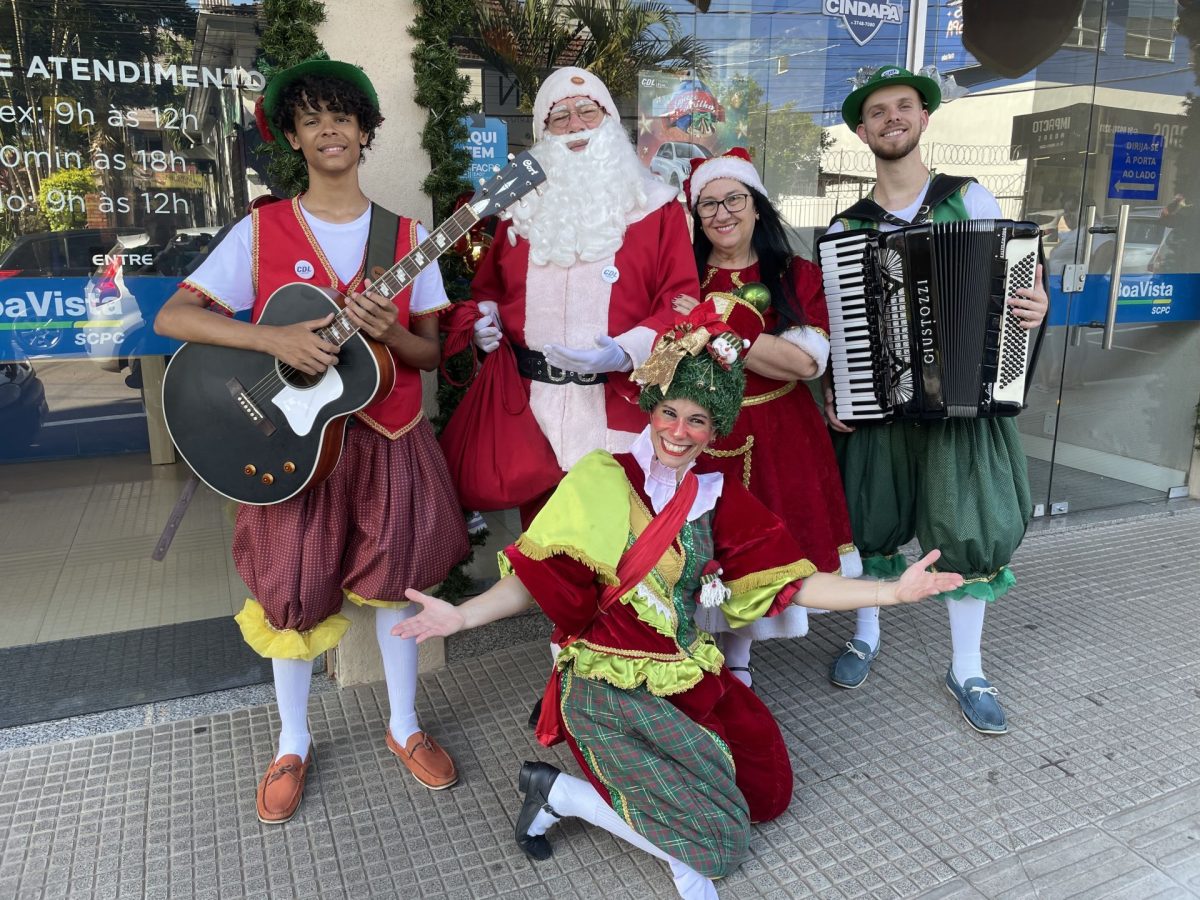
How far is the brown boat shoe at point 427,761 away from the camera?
8.86 feet

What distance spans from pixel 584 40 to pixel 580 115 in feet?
3.64

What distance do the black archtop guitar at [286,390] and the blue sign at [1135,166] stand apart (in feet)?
13.4

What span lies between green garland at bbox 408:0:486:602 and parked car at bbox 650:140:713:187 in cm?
105

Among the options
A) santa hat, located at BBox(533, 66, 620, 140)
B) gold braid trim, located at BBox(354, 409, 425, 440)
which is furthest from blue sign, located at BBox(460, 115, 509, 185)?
gold braid trim, located at BBox(354, 409, 425, 440)

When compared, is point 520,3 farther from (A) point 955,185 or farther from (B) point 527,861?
(B) point 527,861

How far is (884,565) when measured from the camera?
128 inches

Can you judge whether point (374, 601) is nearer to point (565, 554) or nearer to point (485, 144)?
point (565, 554)

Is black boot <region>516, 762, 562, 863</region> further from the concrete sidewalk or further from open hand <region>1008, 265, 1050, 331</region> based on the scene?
open hand <region>1008, 265, 1050, 331</region>

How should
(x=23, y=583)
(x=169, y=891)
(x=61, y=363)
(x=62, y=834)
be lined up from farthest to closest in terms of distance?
(x=23, y=583) < (x=61, y=363) < (x=62, y=834) < (x=169, y=891)

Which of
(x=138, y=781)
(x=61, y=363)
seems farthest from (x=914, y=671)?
(x=61, y=363)

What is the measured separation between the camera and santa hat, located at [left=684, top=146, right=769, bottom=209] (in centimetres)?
277

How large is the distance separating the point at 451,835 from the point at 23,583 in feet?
6.37

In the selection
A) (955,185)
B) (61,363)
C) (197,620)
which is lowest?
(197,620)

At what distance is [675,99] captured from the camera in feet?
13.0
